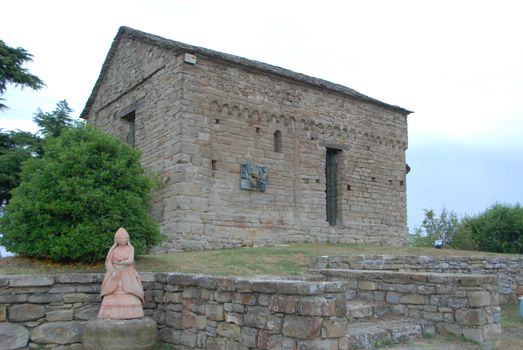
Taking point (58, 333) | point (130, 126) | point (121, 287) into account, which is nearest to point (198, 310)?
point (121, 287)

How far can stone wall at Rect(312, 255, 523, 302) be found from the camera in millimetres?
11646

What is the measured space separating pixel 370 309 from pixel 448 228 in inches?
1217

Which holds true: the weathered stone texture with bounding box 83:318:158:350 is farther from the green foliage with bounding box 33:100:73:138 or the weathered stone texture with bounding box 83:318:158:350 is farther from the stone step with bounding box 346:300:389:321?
the green foliage with bounding box 33:100:73:138

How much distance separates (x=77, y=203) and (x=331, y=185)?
417 inches

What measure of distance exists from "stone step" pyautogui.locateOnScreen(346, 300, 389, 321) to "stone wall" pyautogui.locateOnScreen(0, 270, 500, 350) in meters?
0.12

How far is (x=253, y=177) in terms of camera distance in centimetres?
1457

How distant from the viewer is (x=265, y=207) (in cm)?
1475

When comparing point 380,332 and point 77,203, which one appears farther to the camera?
point 77,203

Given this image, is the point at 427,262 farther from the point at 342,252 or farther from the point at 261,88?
the point at 261,88

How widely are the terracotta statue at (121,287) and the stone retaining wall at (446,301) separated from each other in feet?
12.1

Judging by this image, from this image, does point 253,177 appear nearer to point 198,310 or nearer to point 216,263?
point 216,263

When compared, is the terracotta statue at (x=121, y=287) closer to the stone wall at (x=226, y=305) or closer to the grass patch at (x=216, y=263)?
the stone wall at (x=226, y=305)

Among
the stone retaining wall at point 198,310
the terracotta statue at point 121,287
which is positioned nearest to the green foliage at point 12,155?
the stone retaining wall at point 198,310

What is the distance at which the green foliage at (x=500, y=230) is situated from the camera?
21.6m
